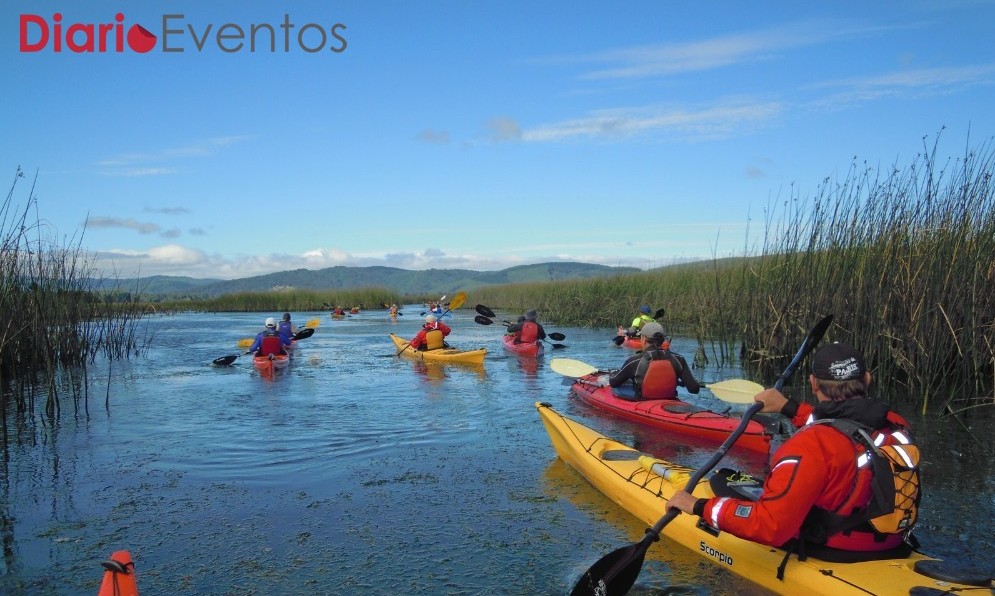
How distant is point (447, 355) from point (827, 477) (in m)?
11.1

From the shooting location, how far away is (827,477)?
3.11 metres

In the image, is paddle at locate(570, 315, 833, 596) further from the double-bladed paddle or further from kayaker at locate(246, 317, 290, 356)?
the double-bladed paddle

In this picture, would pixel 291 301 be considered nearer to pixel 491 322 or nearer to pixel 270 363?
pixel 491 322

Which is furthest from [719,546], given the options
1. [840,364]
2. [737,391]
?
[737,391]

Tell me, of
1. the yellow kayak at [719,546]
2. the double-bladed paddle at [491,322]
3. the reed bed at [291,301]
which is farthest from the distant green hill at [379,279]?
the yellow kayak at [719,546]

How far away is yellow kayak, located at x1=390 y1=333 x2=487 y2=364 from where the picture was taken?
43.8 ft

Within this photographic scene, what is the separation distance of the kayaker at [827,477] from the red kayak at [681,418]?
3343 mm

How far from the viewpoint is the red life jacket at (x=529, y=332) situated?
15102 millimetres

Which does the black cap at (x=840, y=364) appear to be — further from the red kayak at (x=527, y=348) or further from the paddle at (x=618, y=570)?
the red kayak at (x=527, y=348)

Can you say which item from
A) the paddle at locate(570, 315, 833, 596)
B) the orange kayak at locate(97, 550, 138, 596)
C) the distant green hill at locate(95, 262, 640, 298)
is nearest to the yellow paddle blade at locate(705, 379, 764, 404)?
the paddle at locate(570, 315, 833, 596)

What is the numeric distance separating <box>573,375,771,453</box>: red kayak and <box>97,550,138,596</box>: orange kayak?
5417mm

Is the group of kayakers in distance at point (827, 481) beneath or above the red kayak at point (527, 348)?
above

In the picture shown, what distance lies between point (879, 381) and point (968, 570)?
5768 millimetres

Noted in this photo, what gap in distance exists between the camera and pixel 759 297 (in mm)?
10750
